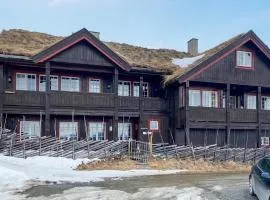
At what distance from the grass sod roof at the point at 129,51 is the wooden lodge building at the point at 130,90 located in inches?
2.8

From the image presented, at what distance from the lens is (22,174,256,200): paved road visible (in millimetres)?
14156

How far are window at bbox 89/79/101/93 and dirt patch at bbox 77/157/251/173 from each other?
23.6ft

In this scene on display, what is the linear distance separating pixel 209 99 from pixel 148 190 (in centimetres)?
1775

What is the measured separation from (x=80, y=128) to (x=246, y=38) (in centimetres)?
1343

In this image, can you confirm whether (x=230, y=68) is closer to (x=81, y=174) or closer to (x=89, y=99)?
(x=89, y=99)

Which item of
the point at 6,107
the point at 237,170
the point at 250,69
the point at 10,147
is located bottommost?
the point at 237,170

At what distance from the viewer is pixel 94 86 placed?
1187 inches

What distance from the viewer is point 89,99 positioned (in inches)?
1105

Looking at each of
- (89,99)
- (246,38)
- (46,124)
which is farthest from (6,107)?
(246,38)

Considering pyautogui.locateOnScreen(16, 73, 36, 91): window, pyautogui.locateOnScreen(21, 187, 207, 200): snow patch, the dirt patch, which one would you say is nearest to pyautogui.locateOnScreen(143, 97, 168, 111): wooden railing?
the dirt patch

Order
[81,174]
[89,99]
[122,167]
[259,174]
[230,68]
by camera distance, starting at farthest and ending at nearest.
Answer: [230,68] → [89,99] → [122,167] → [81,174] → [259,174]

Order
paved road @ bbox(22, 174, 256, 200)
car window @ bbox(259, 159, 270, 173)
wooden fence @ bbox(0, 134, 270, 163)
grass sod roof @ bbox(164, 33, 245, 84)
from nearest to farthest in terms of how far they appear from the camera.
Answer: car window @ bbox(259, 159, 270, 173) → paved road @ bbox(22, 174, 256, 200) → wooden fence @ bbox(0, 134, 270, 163) → grass sod roof @ bbox(164, 33, 245, 84)

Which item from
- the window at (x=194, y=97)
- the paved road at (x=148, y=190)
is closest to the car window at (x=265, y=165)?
the paved road at (x=148, y=190)

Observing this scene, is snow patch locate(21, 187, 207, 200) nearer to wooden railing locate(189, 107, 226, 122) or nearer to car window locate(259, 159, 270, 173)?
car window locate(259, 159, 270, 173)
